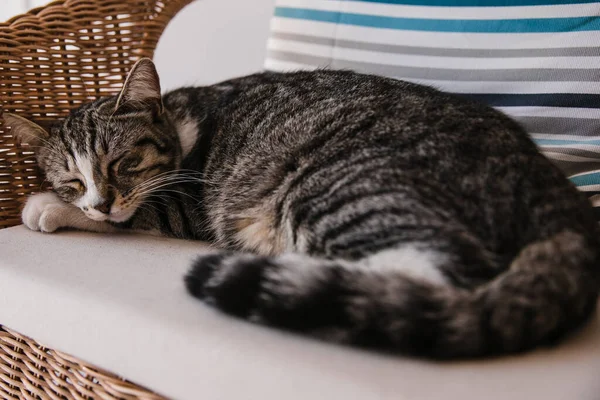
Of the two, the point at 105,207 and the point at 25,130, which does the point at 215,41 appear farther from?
the point at 105,207

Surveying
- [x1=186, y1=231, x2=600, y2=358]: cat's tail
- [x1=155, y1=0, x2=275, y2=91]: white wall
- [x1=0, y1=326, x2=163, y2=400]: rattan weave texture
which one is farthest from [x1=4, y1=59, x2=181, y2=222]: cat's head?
[x1=155, y1=0, x2=275, y2=91]: white wall

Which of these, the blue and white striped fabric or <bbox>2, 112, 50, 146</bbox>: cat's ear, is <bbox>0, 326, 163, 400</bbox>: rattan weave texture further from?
the blue and white striped fabric

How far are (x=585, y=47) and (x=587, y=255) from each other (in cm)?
71

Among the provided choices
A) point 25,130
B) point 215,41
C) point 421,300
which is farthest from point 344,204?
point 215,41

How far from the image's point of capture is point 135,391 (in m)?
0.92

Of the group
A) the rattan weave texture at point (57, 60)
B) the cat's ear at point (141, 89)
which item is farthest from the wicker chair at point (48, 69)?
the cat's ear at point (141, 89)

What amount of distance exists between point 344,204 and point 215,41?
5.58 ft

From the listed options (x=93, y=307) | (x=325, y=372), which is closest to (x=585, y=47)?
(x=325, y=372)

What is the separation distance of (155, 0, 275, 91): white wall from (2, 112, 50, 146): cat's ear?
3.40 ft

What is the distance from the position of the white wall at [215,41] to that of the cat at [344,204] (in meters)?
0.80

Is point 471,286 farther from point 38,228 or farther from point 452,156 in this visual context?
point 38,228

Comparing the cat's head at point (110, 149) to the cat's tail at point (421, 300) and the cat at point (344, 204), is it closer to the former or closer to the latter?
the cat at point (344, 204)

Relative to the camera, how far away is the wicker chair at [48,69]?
3.91 feet

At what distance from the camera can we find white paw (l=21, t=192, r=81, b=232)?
137 centimetres
